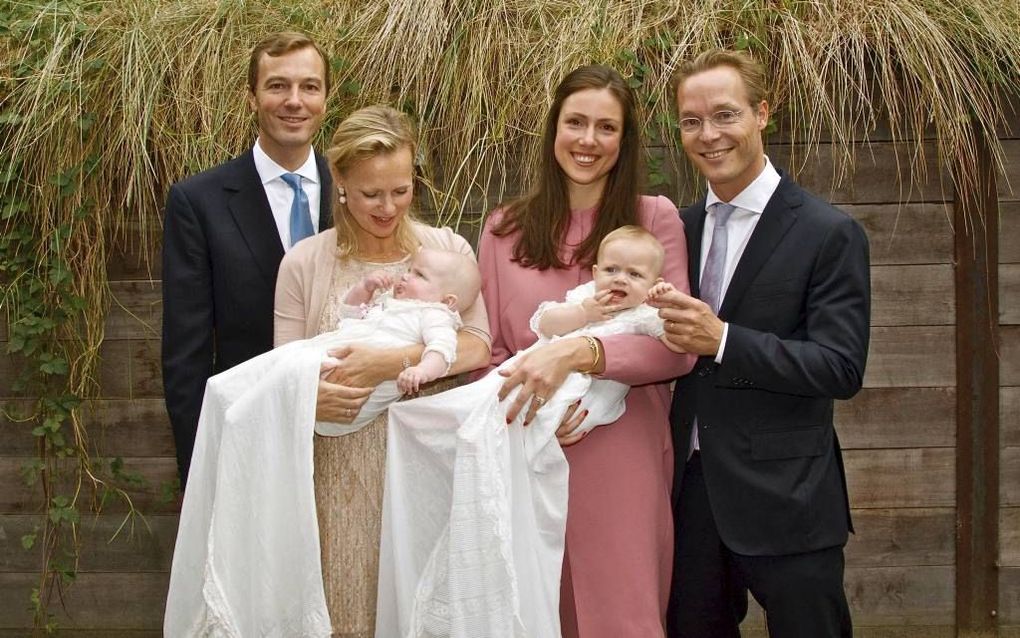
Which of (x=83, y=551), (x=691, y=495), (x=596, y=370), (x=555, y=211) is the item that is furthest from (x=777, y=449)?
(x=83, y=551)

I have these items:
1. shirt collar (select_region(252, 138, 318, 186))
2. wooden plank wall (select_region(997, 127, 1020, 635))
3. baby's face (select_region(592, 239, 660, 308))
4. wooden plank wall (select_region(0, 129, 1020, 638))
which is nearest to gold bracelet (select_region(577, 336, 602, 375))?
baby's face (select_region(592, 239, 660, 308))

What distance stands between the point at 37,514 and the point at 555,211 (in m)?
2.33

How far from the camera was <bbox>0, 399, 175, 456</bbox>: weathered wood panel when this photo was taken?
12.8 feet

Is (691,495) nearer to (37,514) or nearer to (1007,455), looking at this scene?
(1007,455)

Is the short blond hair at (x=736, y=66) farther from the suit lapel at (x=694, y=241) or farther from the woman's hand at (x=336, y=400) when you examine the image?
the woman's hand at (x=336, y=400)

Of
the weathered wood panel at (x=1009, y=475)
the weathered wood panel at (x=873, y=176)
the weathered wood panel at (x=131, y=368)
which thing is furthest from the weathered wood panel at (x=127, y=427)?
the weathered wood panel at (x=1009, y=475)

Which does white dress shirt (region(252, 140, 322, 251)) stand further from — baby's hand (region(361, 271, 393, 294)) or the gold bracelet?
the gold bracelet

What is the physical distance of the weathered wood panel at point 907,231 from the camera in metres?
3.74

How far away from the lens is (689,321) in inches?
100

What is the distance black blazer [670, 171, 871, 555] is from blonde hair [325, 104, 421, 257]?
2.66ft

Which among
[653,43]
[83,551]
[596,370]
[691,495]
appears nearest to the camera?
[596,370]

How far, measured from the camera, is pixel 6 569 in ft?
13.1

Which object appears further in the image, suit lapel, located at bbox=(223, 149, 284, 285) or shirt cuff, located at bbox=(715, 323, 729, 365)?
suit lapel, located at bbox=(223, 149, 284, 285)

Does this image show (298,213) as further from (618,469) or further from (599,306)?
(618,469)
